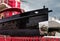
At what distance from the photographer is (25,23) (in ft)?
22.6

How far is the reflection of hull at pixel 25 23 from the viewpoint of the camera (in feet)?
21.7

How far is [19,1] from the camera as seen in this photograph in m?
22.0

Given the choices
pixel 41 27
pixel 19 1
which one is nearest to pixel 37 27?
pixel 41 27

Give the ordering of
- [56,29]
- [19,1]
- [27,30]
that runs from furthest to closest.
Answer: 1. [19,1]
2. [27,30]
3. [56,29]

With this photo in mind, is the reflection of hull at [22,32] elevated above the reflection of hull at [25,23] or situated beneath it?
situated beneath

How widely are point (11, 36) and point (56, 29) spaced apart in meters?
1.54

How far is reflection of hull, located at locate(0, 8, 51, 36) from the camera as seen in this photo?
261 inches

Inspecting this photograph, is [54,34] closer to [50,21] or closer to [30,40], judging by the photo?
[50,21]

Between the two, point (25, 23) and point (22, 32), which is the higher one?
point (25, 23)

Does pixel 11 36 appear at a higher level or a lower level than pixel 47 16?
lower

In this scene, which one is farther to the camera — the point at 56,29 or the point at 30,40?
the point at 56,29

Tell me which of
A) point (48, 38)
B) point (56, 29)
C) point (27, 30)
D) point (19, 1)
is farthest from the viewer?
point (19, 1)

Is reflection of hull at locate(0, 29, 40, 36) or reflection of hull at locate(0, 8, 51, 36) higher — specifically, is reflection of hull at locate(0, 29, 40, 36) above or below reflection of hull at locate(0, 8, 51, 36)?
below

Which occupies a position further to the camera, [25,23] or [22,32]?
[25,23]
